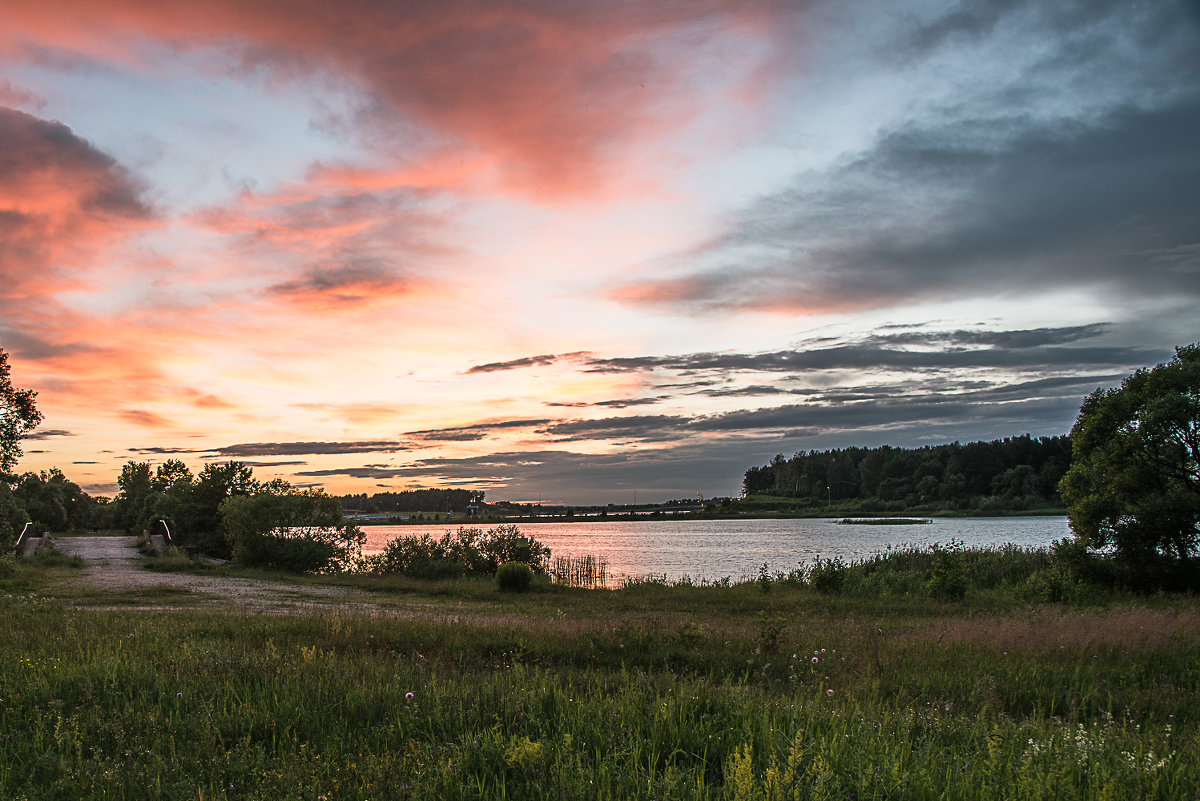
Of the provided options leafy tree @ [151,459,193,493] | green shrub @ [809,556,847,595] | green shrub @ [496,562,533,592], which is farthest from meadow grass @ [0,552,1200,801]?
leafy tree @ [151,459,193,493]

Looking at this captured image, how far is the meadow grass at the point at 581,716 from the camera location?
4246 millimetres

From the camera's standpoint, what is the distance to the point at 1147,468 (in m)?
22.3

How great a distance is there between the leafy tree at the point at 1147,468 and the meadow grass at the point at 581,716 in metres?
11.8

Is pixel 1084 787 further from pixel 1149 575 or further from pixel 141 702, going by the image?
pixel 1149 575

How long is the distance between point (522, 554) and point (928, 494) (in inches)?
6408

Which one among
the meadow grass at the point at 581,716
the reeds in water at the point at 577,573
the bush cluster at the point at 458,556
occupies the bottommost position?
the reeds in water at the point at 577,573

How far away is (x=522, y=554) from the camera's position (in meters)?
35.6

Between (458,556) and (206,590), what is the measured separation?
43.9 ft

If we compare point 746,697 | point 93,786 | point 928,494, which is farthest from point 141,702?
point 928,494

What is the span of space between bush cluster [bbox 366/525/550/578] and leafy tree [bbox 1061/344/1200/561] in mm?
22945

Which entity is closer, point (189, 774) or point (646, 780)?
point (646, 780)

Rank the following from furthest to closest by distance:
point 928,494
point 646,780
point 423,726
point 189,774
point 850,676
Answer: point 928,494, point 850,676, point 423,726, point 189,774, point 646,780

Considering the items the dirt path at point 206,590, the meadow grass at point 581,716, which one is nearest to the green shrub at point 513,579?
the dirt path at point 206,590

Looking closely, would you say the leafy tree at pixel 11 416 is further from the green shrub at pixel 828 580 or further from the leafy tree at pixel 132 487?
the leafy tree at pixel 132 487
